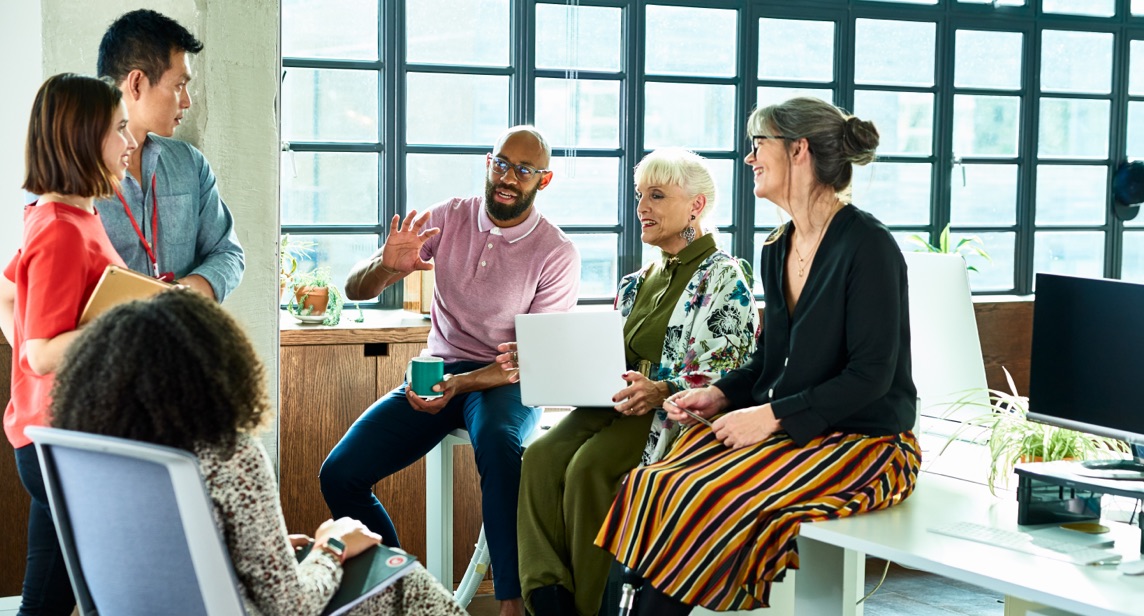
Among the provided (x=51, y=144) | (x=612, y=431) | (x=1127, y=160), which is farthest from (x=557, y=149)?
(x=1127, y=160)

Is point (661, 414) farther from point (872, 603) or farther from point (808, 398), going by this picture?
point (872, 603)

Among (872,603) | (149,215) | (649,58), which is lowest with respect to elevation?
(872,603)

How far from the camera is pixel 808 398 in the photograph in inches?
92.3

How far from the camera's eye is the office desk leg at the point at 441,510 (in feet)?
10.9

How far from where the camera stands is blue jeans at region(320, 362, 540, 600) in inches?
119

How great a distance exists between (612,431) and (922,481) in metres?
0.80

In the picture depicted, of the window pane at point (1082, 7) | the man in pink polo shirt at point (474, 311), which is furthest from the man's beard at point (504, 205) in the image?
the window pane at point (1082, 7)

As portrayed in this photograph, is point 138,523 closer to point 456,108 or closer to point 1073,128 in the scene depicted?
point 456,108

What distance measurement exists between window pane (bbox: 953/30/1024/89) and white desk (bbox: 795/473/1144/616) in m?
3.22

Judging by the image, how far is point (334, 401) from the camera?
12.4 ft

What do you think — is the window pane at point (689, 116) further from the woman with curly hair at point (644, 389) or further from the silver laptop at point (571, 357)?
the silver laptop at point (571, 357)

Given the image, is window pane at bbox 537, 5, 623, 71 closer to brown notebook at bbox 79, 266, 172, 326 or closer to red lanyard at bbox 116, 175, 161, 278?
red lanyard at bbox 116, 175, 161, 278

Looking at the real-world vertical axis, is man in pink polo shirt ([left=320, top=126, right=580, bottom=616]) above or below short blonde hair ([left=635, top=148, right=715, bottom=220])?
below

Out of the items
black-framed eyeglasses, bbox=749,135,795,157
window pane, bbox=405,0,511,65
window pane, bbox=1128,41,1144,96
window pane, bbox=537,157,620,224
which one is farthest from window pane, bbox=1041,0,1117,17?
black-framed eyeglasses, bbox=749,135,795,157
